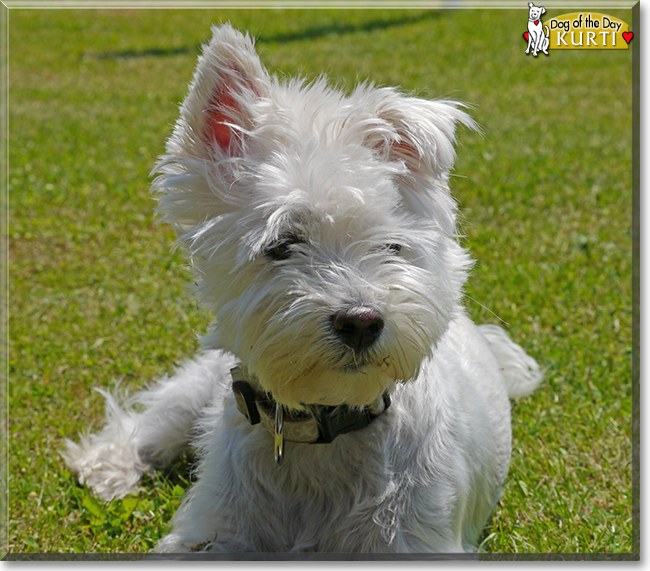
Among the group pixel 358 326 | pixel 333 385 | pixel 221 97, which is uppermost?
pixel 221 97

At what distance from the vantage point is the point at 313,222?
254cm

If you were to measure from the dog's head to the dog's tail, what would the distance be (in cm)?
174

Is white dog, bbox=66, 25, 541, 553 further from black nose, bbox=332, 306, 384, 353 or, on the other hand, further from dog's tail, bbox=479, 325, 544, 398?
dog's tail, bbox=479, 325, 544, 398

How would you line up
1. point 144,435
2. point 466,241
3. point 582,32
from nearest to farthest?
point 582,32, point 144,435, point 466,241

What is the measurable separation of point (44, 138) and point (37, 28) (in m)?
9.12

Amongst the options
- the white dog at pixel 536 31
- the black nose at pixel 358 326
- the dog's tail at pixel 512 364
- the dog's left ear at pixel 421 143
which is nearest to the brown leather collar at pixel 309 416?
the black nose at pixel 358 326

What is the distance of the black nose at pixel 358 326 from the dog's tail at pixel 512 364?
7.25 feet

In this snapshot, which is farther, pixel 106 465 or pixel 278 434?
pixel 106 465

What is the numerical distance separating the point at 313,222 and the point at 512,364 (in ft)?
8.12

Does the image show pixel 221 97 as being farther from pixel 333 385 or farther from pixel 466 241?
pixel 466 241

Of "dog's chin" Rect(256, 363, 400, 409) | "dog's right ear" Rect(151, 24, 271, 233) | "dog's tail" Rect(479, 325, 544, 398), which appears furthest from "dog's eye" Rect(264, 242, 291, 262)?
"dog's tail" Rect(479, 325, 544, 398)

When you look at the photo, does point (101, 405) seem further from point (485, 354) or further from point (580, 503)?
point (580, 503)

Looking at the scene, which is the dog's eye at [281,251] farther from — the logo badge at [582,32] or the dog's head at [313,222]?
the logo badge at [582,32]

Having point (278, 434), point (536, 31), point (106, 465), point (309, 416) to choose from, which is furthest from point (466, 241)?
point (106, 465)
